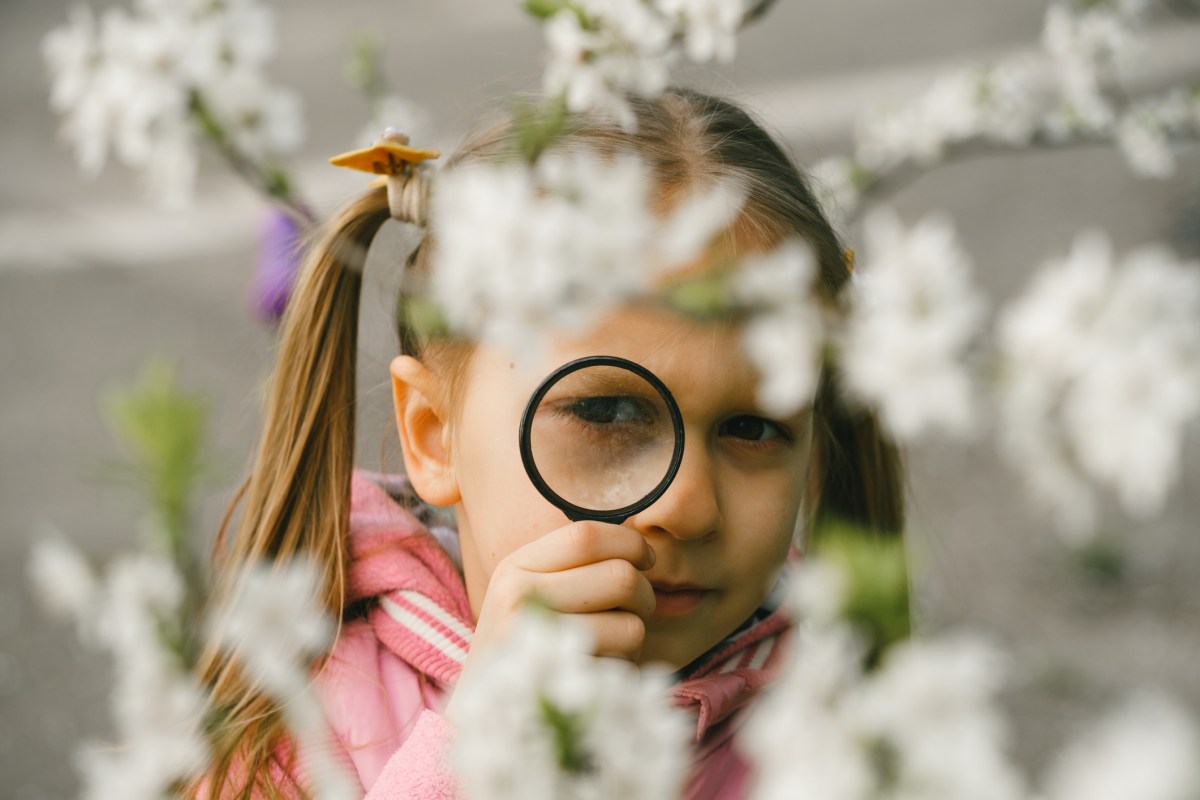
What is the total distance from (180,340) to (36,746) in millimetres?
2209

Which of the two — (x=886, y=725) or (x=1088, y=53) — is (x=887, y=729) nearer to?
(x=886, y=725)

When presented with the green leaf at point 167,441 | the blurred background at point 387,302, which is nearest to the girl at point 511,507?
the blurred background at point 387,302

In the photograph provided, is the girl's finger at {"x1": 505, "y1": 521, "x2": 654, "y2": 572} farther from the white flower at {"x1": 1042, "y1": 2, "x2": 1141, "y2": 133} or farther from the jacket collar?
the white flower at {"x1": 1042, "y1": 2, "x2": 1141, "y2": 133}

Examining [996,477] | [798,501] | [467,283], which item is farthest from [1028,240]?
[467,283]

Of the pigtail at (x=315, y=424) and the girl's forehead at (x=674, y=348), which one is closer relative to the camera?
the girl's forehead at (x=674, y=348)

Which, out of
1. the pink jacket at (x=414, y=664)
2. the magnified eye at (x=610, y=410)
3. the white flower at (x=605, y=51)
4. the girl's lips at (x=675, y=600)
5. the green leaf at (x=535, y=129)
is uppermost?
the white flower at (x=605, y=51)

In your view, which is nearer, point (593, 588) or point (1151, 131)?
point (593, 588)

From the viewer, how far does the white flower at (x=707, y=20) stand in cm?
141

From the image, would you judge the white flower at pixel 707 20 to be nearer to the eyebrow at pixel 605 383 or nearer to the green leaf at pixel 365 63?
the eyebrow at pixel 605 383

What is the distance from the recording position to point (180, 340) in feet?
17.2

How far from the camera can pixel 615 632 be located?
1336 mm

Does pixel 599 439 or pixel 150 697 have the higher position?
pixel 599 439

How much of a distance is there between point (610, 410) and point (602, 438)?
1.3 inches

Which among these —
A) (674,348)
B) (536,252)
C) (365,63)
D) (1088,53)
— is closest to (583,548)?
(674,348)
